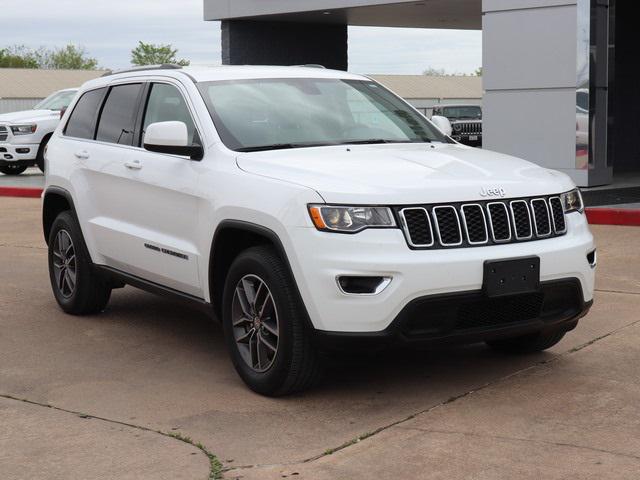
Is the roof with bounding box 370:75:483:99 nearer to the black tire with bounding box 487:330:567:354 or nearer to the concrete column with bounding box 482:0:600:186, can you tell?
the concrete column with bounding box 482:0:600:186

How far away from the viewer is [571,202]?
235 inches

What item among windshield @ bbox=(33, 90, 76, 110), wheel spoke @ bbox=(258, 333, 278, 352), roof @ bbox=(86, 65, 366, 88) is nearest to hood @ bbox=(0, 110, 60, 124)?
windshield @ bbox=(33, 90, 76, 110)

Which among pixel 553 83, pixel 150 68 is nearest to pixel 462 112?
pixel 553 83

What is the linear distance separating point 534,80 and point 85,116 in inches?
375

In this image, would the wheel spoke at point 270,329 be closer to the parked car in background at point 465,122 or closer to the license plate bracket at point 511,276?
the license plate bracket at point 511,276

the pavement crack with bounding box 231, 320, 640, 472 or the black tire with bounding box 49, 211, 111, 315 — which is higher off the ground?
the black tire with bounding box 49, 211, 111, 315

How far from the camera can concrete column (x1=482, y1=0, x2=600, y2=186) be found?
15.6 m

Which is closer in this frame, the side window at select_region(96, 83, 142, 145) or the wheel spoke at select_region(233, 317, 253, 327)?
the wheel spoke at select_region(233, 317, 253, 327)

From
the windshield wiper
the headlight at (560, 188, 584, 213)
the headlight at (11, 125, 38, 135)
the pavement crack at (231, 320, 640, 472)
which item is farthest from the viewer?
the headlight at (11, 125, 38, 135)

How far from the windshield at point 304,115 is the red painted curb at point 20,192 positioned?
42.1 feet

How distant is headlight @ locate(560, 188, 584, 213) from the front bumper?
0.76m

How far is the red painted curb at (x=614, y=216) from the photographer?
12.5 meters

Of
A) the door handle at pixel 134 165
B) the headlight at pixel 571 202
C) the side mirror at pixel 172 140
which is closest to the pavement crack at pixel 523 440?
the headlight at pixel 571 202

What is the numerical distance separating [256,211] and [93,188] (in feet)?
7.51
